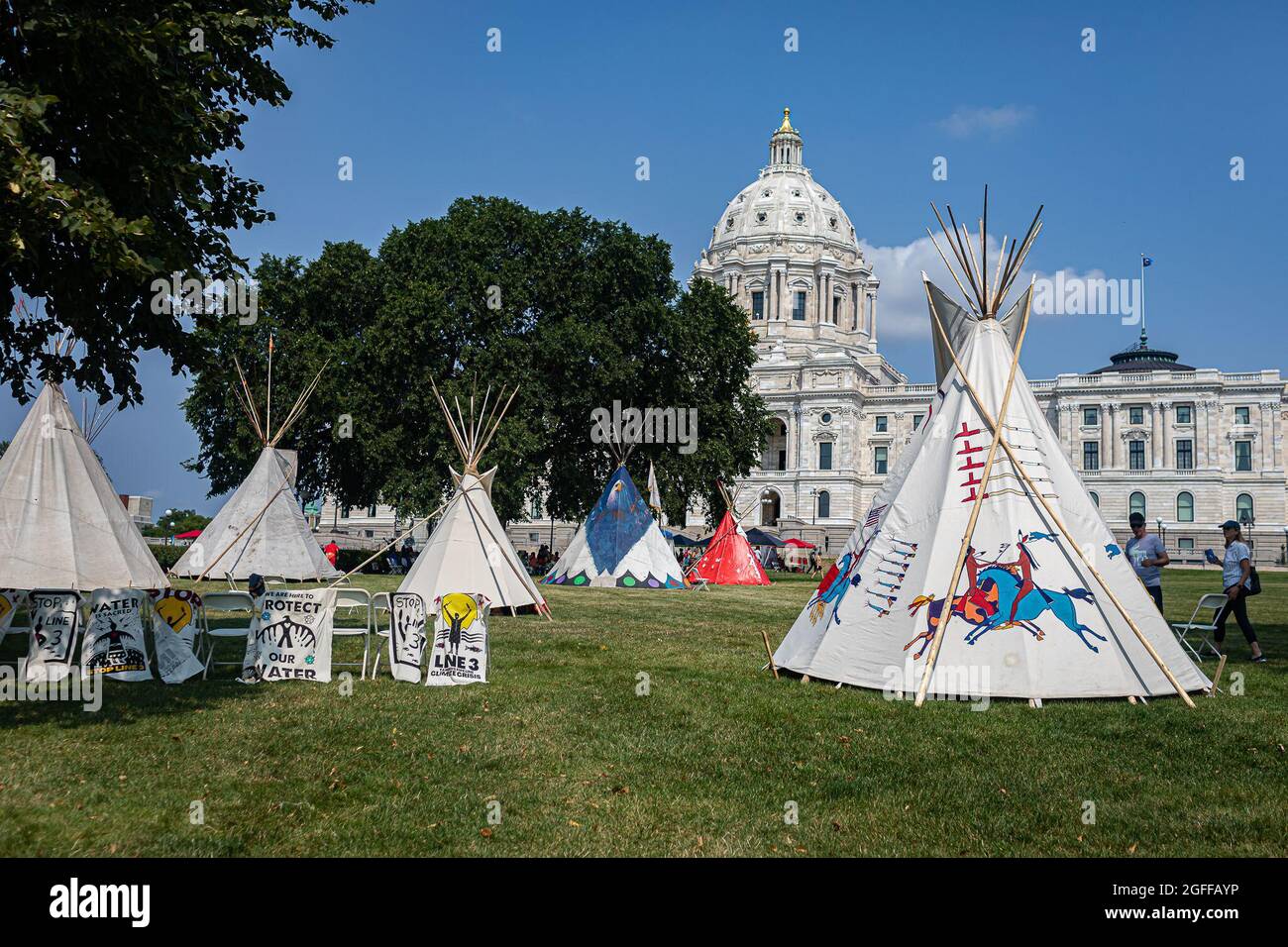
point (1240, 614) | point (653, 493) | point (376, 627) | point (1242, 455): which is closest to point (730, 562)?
point (653, 493)

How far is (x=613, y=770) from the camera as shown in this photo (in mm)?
7004

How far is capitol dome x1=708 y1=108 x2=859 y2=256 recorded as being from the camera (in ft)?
358

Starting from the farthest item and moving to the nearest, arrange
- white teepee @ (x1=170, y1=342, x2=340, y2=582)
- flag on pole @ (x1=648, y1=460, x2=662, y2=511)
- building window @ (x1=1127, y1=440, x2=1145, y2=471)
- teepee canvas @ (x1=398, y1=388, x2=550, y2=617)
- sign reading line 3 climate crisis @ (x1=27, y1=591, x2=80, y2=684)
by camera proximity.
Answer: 1. building window @ (x1=1127, y1=440, x2=1145, y2=471)
2. flag on pole @ (x1=648, y1=460, x2=662, y2=511)
3. white teepee @ (x1=170, y1=342, x2=340, y2=582)
4. teepee canvas @ (x1=398, y1=388, x2=550, y2=617)
5. sign reading line 3 climate crisis @ (x1=27, y1=591, x2=80, y2=684)

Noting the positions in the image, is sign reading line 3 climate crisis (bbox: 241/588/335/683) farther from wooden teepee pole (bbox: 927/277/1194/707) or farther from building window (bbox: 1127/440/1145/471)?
building window (bbox: 1127/440/1145/471)

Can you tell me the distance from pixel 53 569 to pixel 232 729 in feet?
27.0

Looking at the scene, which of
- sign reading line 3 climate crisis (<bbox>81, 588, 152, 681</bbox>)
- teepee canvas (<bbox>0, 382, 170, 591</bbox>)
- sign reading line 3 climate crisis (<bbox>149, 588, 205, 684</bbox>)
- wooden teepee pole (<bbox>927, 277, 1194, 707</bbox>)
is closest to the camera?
wooden teepee pole (<bbox>927, 277, 1194, 707</bbox>)

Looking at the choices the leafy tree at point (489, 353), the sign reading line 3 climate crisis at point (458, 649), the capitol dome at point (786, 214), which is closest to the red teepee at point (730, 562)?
the leafy tree at point (489, 353)

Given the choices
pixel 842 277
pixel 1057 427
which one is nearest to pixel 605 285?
pixel 1057 427

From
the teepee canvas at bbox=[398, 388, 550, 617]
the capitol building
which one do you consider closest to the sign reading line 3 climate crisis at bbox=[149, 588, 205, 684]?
the teepee canvas at bbox=[398, 388, 550, 617]

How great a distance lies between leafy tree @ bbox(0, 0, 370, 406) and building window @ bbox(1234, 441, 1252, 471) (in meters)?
92.9

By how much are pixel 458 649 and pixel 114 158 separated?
5.67 meters

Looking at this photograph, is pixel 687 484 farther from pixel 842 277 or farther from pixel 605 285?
pixel 842 277

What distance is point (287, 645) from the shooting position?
10.8m

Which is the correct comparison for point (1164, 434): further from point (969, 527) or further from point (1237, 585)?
point (969, 527)
